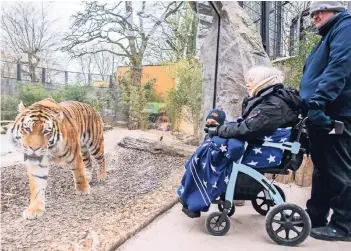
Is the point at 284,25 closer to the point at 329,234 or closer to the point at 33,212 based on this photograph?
the point at 329,234

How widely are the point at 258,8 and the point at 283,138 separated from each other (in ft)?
12.2

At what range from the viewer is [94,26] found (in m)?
2.30

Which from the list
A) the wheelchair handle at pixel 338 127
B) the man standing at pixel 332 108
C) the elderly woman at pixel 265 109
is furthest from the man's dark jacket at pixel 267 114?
the wheelchair handle at pixel 338 127

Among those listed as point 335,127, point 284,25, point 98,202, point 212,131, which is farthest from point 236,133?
point 284,25

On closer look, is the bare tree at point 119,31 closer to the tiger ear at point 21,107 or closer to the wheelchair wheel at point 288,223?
the tiger ear at point 21,107

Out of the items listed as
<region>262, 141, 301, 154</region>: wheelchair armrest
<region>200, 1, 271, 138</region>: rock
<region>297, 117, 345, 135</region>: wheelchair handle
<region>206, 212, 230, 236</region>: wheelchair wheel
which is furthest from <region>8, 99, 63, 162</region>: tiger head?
<region>200, 1, 271, 138</region>: rock

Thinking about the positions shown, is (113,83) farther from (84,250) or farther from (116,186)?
(84,250)

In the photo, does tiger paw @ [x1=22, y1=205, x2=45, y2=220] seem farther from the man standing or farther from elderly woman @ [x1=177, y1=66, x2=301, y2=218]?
the man standing

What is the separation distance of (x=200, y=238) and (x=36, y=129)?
1.17m

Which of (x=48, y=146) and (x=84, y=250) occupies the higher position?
(x=48, y=146)

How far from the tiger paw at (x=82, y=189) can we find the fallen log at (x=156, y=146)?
441 millimetres

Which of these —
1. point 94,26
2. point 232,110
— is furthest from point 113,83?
point 232,110

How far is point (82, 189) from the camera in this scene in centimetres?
218

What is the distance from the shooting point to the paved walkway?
7.36ft
